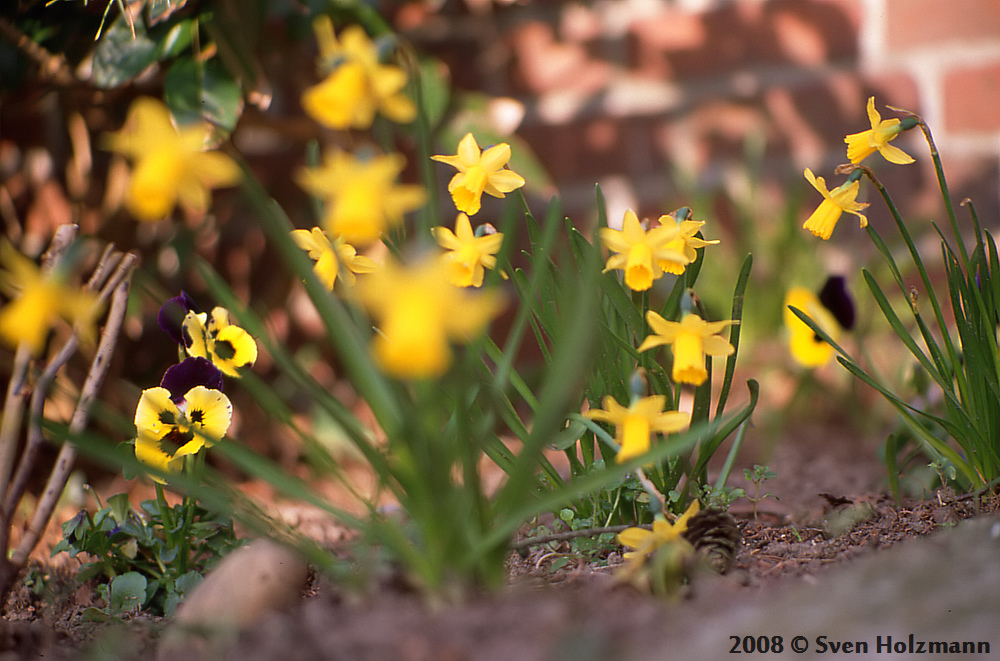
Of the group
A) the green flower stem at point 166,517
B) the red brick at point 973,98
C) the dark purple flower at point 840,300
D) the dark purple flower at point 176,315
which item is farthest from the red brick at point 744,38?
the green flower stem at point 166,517

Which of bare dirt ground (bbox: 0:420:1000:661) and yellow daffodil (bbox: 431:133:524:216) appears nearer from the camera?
bare dirt ground (bbox: 0:420:1000:661)

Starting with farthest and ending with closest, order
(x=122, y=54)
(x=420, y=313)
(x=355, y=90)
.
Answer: (x=122, y=54)
(x=355, y=90)
(x=420, y=313)

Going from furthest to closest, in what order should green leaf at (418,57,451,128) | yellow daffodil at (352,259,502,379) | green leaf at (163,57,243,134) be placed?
green leaf at (418,57,451,128) < green leaf at (163,57,243,134) < yellow daffodil at (352,259,502,379)

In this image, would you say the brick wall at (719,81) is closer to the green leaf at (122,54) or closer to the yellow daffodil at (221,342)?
the green leaf at (122,54)

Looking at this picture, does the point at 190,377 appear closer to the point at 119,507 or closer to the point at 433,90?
the point at 119,507

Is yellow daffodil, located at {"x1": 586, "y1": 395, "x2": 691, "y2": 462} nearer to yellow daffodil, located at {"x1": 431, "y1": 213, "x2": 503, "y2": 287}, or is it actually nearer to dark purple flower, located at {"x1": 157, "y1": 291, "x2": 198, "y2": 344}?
yellow daffodil, located at {"x1": 431, "y1": 213, "x2": 503, "y2": 287}

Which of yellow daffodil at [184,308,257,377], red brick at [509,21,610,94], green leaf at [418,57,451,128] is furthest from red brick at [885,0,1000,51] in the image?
yellow daffodil at [184,308,257,377]

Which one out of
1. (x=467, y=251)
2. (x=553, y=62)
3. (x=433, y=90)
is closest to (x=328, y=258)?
(x=467, y=251)
